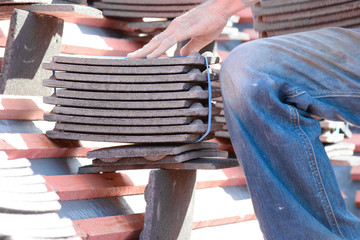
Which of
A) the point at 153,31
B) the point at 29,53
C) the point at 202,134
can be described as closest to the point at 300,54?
the point at 202,134

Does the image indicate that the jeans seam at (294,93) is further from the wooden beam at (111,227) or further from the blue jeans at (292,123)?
the wooden beam at (111,227)

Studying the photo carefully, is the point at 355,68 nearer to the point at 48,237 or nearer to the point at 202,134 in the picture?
the point at 202,134

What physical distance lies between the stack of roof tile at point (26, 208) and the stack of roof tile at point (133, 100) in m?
0.45

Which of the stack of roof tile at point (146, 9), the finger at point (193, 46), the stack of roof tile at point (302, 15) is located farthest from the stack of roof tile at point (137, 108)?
the stack of roof tile at point (146, 9)

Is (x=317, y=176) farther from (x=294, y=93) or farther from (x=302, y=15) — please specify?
(x=302, y=15)

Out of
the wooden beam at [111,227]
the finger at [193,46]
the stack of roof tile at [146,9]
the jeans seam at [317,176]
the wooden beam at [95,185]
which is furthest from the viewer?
the stack of roof tile at [146,9]

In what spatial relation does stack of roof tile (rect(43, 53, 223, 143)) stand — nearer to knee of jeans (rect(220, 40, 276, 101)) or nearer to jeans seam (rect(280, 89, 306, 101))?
knee of jeans (rect(220, 40, 276, 101))

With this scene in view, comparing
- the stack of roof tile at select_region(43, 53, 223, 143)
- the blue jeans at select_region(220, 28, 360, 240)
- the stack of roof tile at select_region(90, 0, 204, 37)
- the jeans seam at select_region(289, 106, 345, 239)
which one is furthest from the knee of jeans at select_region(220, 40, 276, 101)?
the stack of roof tile at select_region(90, 0, 204, 37)

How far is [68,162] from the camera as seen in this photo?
224cm

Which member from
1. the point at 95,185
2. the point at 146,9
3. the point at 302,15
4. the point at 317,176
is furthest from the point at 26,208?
the point at 146,9

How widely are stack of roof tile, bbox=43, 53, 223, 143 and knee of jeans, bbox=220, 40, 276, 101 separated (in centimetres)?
26

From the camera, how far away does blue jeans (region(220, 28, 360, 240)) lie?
1627 millimetres

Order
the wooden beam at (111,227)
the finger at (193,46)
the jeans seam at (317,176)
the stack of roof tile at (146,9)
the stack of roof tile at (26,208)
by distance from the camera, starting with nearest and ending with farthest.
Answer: the stack of roof tile at (26,208), the jeans seam at (317,176), the wooden beam at (111,227), the finger at (193,46), the stack of roof tile at (146,9)

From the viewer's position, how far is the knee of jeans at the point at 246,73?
1.67 m
